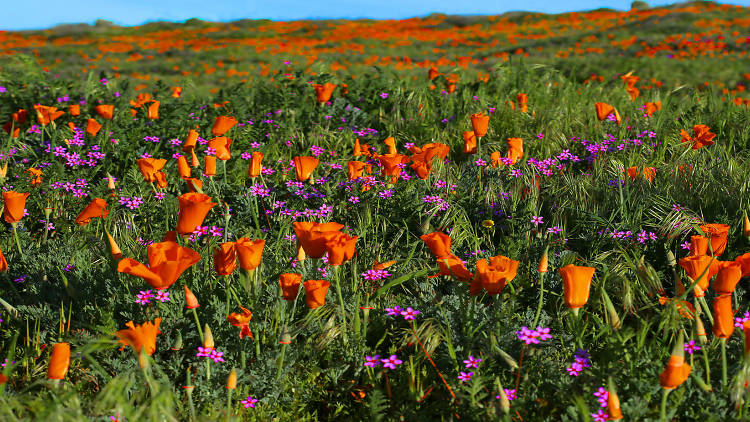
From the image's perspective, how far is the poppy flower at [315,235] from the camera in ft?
6.68

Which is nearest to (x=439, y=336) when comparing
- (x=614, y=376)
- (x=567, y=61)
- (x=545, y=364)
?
(x=545, y=364)

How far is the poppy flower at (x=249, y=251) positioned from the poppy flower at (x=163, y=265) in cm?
15

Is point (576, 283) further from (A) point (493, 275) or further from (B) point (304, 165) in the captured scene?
(B) point (304, 165)

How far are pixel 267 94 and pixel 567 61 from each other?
10.4 metres

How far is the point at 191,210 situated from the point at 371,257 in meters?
1.11

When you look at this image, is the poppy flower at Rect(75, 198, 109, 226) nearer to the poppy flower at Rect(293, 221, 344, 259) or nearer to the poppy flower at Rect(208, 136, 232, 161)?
the poppy flower at Rect(208, 136, 232, 161)

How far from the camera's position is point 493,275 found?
2059 millimetres

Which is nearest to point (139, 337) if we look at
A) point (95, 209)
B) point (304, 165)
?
point (95, 209)

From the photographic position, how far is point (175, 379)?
2.30m

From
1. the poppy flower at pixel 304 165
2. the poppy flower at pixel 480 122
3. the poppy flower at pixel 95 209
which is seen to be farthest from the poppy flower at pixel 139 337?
the poppy flower at pixel 480 122

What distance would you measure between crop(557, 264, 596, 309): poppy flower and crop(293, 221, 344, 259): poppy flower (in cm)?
80

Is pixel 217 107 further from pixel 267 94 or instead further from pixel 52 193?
pixel 52 193

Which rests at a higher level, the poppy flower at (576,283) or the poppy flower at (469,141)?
the poppy flower at (469,141)

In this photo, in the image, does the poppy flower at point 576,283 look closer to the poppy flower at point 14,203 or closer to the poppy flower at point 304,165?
the poppy flower at point 304,165
